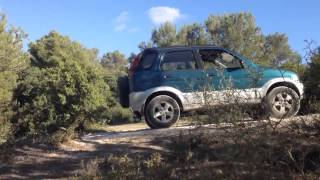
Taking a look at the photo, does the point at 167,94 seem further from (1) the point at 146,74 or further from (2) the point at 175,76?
(1) the point at 146,74

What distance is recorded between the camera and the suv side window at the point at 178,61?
1127cm

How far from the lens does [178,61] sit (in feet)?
37.3

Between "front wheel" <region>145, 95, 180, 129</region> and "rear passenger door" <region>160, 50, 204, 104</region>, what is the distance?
1.08 ft

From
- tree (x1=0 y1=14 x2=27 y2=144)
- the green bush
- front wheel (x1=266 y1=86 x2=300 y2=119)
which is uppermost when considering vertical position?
tree (x1=0 y1=14 x2=27 y2=144)

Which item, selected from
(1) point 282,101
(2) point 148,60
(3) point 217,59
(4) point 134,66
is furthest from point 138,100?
(1) point 282,101

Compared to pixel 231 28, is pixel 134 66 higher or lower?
lower

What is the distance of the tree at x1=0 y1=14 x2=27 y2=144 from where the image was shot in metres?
34.0

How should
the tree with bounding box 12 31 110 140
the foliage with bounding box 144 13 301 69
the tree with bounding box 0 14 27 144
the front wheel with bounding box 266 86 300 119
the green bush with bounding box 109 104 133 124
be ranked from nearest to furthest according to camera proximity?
the front wheel with bounding box 266 86 300 119 < the tree with bounding box 12 31 110 140 < the tree with bounding box 0 14 27 144 < the green bush with bounding box 109 104 133 124 < the foliage with bounding box 144 13 301 69

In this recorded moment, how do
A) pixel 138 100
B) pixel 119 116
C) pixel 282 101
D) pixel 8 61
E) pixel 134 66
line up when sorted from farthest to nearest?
pixel 119 116, pixel 8 61, pixel 134 66, pixel 138 100, pixel 282 101

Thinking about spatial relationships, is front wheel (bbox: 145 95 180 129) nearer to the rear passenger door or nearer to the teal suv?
the teal suv

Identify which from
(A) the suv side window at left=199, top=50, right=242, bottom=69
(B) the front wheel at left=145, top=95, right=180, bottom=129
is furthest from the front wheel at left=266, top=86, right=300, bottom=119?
(B) the front wheel at left=145, top=95, right=180, bottom=129

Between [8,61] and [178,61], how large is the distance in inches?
995

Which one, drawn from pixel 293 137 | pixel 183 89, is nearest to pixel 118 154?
pixel 183 89

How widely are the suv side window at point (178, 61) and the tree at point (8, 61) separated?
23321 mm
